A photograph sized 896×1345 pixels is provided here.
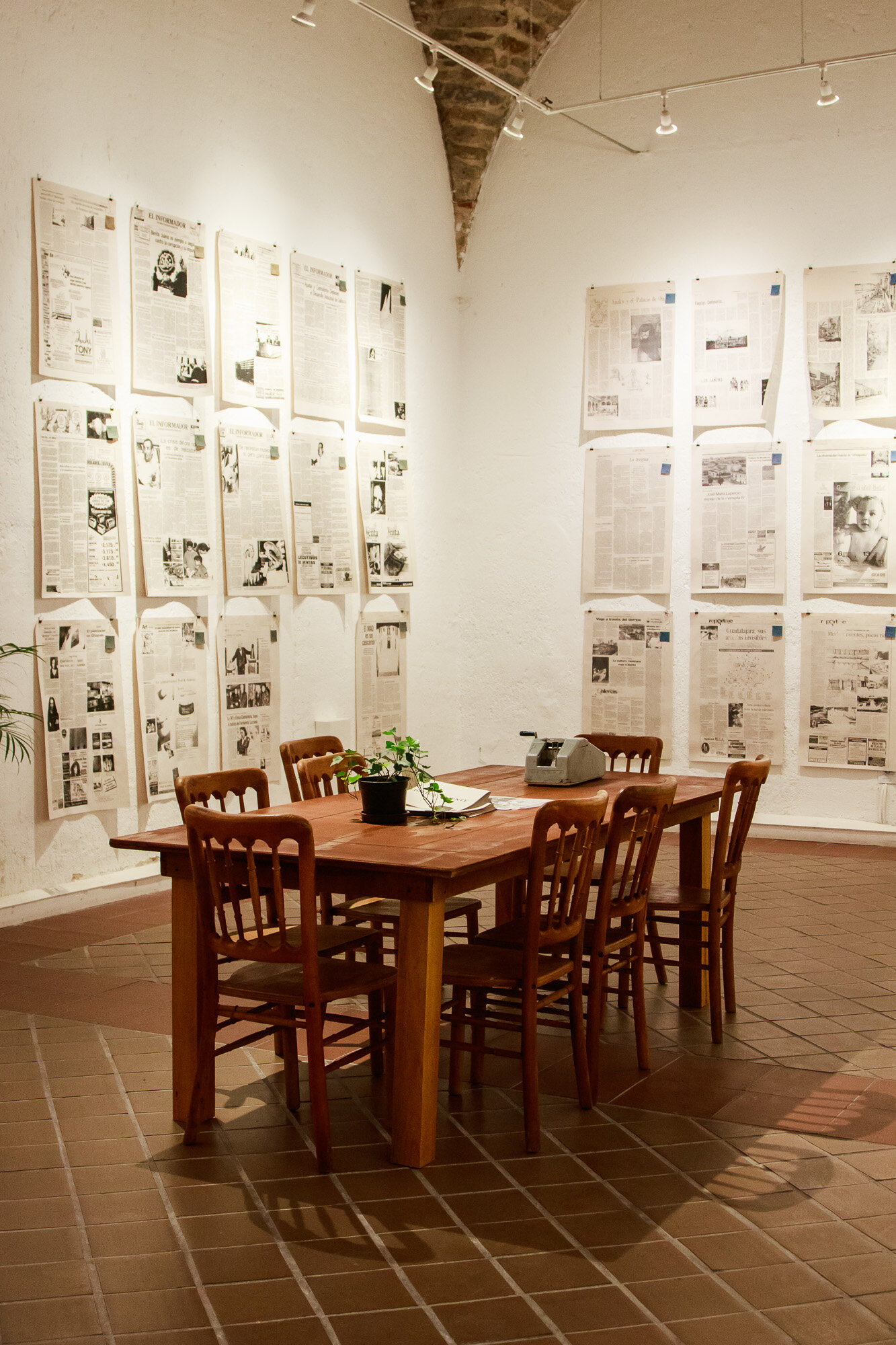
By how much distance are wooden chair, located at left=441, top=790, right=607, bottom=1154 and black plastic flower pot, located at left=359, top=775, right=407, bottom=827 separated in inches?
16.1

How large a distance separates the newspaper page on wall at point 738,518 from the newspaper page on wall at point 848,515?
18 cm

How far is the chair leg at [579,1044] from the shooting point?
3570mm

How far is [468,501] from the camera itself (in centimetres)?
905

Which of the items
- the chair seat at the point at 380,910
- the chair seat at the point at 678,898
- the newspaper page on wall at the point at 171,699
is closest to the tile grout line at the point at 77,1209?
the chair seat at the point at 380,910

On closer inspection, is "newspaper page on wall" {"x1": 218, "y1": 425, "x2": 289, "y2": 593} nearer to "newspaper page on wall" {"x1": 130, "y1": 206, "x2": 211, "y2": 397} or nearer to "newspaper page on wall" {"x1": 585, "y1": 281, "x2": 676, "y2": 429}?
"newspaper page on wall" {"x1": 130, "y1": 206, "x2": 211, "y2": 397}

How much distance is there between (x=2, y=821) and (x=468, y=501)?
14.1 ft

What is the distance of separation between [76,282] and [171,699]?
1959 mm

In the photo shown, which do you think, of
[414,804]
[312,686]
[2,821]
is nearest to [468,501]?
[312,686]

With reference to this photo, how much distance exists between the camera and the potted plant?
3.87m

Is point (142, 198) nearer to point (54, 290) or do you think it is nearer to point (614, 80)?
point (54, 290)

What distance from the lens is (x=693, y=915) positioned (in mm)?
4707

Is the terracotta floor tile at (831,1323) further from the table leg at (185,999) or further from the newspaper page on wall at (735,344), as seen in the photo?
the newspaper page on wall at (735,344)

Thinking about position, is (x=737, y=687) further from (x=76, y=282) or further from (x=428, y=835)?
(x=428, y=835)

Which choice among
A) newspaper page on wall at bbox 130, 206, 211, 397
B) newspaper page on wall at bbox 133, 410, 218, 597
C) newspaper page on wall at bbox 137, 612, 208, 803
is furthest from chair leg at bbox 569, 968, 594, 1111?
newspaper page on wall at bbox 130, 206, 211, 397
